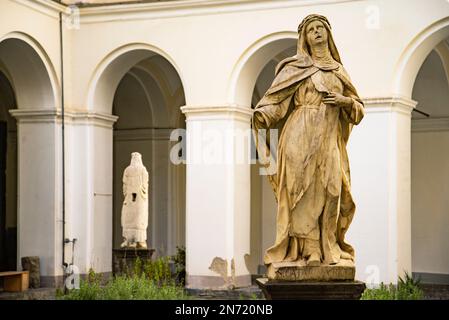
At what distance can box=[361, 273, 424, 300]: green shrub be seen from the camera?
14.0 metres

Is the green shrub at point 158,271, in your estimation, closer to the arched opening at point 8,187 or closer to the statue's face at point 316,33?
the arched opening at point 8,187

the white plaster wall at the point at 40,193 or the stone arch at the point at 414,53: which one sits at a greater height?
the stone arch at the point at 414,53

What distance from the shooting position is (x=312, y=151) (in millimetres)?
8633

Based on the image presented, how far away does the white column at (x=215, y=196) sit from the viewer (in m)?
18.4

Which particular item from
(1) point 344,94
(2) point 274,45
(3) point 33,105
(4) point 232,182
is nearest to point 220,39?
(2) point 274,45

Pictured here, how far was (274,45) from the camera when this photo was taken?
60.5ft

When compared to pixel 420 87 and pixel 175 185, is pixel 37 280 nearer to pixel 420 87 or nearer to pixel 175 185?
pixel 175 185

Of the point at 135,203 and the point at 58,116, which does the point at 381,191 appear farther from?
the point at 58,116

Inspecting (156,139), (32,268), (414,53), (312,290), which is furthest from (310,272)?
(156,139)

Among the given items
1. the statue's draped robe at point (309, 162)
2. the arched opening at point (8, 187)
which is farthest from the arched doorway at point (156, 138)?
the statue's draped robe at point (309, 162)

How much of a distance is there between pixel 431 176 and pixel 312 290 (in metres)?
13.4

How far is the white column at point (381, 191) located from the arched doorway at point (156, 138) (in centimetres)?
742

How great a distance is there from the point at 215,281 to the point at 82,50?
210 inches

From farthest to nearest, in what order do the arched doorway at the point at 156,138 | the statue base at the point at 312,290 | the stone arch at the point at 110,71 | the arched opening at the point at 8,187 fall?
the arched doorway at the point at 156,138, the arched opening at the point at 8,187, the stone arch at the point at 110,71, the statue base at the point at 312,290
